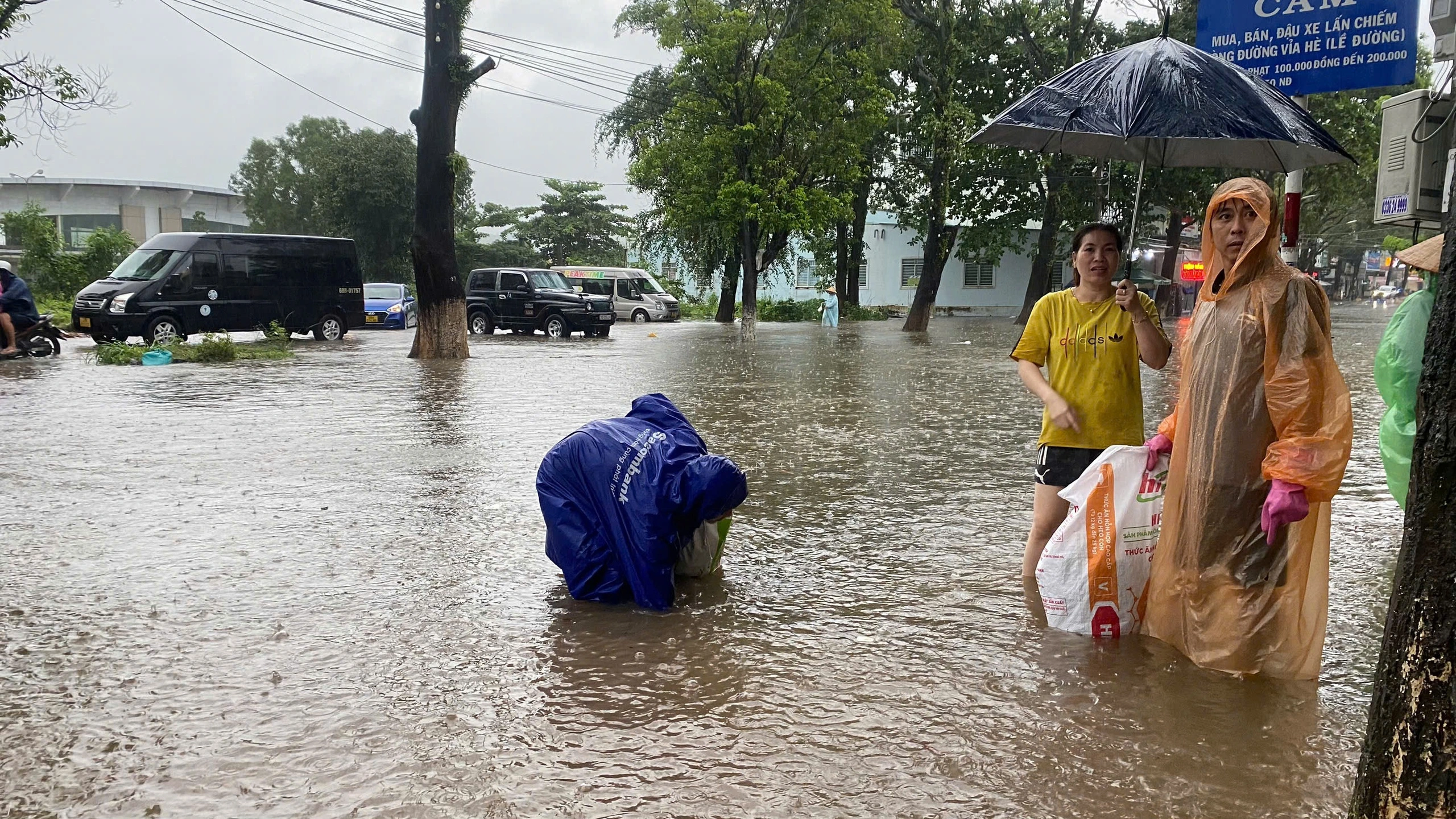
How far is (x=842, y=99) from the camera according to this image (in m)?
26.0

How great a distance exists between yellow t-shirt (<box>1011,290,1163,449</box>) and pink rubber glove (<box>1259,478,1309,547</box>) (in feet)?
3.61

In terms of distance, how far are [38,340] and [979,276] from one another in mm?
40554

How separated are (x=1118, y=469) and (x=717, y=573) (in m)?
1.94

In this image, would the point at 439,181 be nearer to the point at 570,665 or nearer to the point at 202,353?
the point at 202,353

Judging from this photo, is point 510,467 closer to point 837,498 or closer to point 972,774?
point 837,498

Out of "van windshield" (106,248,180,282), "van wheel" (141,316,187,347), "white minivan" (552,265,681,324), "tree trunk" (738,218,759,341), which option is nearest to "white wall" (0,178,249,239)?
"white minivan" (552,265,681,324)

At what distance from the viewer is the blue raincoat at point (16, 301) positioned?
15.8m

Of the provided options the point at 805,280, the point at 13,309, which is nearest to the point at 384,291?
the point at 13,309

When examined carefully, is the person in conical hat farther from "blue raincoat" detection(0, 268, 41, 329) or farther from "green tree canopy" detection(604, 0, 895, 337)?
"blue raincoat" detection(0, 268, 41, 329)

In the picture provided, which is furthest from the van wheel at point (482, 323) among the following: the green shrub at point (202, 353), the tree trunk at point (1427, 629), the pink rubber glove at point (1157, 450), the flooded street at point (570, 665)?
the tree trunk at point (1427, 629)

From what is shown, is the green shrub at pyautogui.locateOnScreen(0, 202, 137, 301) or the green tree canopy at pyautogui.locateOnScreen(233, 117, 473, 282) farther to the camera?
the green tree canopy at pyautogui.locateOnScreen(233, 117, 473, 282)

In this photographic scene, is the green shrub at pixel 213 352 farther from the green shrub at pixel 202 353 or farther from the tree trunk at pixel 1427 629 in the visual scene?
the tree trunk at pixel 1427 629

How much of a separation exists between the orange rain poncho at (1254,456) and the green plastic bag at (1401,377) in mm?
1109

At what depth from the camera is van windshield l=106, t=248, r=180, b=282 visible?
65.1ft
